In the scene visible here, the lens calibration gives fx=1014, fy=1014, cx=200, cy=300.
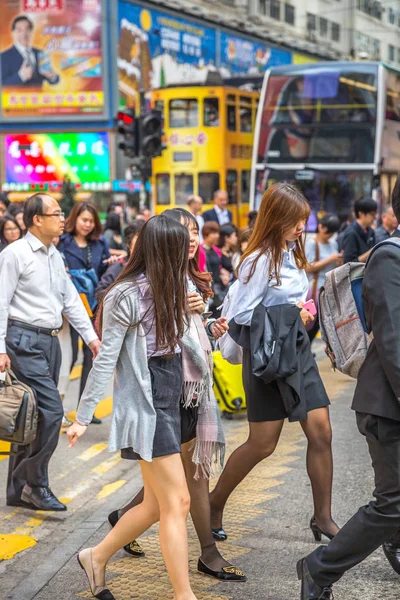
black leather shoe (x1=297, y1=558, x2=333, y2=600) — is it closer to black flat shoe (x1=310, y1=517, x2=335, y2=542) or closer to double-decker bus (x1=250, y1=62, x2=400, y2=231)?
black flat shoe (x1=310, y1=517, x2=335, y2=542)

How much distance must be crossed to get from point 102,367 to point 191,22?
38320 mm

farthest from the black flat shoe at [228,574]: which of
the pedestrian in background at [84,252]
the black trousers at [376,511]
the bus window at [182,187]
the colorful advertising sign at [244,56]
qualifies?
the colorful advertising sign at [244,56]

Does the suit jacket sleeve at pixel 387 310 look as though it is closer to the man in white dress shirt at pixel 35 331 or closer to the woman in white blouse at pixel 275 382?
the woman in white blouse at pixel 275 382

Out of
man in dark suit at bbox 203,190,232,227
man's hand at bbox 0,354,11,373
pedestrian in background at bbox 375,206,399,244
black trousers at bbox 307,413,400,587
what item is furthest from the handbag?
man in dark suit at bbox 203,190,232,227

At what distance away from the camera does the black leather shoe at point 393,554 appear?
4.20 m

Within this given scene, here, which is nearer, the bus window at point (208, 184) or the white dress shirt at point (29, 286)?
the white dress shirt at point (29, 286)

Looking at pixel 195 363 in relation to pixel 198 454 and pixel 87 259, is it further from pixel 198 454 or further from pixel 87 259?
pixel 87 259

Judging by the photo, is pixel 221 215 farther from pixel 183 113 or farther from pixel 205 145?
pixel 183 113

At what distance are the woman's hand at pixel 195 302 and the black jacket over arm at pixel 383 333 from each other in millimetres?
752

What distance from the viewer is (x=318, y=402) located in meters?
4.55

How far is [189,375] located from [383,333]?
2.84 feet

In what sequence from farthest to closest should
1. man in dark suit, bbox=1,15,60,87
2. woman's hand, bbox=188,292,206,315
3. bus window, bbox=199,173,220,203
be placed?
1. man in dark suit, bbox=1,15,60,87
2. bus window, bbox=199,173,220,203
3. woman's hand, bbox=188,292,206,315

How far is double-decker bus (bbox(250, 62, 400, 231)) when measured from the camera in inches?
685

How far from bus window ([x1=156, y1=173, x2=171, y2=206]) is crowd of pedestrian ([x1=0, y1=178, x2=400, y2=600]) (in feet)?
57.5
